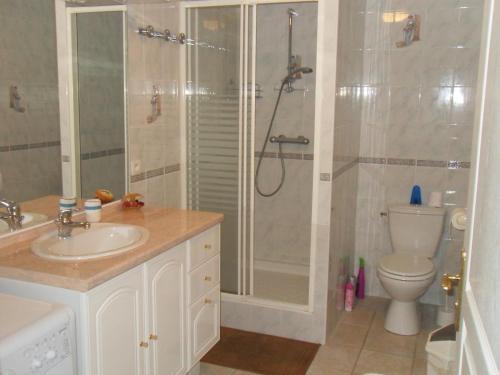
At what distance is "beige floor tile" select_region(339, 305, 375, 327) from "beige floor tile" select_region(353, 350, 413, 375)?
15.8 inches

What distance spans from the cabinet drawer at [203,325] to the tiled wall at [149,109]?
2.39 ft

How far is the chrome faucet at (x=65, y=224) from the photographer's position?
2174 millimetres

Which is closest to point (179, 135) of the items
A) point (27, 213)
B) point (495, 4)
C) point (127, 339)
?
point (27, 213)

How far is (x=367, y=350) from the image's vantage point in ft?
10.7

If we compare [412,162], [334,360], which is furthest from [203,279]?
[412,162]

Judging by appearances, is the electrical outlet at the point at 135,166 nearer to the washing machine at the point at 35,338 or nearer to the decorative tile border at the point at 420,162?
the washing machine at the point at 35,338

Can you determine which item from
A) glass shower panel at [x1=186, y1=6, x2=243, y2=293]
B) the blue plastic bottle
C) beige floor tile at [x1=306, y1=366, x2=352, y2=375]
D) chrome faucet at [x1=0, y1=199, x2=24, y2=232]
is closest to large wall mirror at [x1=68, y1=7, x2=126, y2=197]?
chrome faucet at [x1=0, y1=199, x2=24, y2=232]

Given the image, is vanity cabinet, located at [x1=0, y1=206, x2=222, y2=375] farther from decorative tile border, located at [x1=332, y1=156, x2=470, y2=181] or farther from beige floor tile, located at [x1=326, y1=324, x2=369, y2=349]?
decorative tile border, located at [x1=332, y1=156, x2=470, y2=181]

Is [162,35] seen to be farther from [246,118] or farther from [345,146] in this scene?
[345,146]

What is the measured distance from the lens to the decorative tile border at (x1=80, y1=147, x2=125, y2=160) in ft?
8.18

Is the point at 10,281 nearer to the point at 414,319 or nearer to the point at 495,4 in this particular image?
the point at 495,4

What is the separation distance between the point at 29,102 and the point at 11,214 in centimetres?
45

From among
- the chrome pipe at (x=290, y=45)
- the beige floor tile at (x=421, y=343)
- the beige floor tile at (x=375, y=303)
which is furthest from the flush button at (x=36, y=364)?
the chrome pipe at (x=290, y=45)

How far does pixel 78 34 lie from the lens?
2.38m
